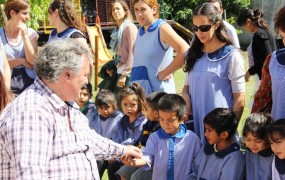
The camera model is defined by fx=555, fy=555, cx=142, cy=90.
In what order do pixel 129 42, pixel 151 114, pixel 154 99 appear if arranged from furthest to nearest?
pixel 129 42 → pixel 151 114 → pixel 154 99

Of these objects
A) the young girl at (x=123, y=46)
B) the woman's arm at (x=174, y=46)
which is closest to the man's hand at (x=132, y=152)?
Result: the woman's arm at (x=174, y=46)

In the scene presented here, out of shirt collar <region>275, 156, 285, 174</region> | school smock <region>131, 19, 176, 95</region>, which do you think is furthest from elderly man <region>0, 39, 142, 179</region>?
school smock <region>131, 19, 176, 95</region>

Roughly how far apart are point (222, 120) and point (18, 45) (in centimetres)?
262

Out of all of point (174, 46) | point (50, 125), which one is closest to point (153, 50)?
point (174, 46)

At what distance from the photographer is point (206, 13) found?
4.12 metres

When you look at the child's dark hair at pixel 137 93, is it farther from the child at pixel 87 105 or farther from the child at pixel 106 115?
the child at pixel 87 105

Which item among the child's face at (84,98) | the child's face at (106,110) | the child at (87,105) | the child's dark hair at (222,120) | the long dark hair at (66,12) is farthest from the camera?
the child's face at (84,98)

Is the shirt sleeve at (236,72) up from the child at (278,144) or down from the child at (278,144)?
up

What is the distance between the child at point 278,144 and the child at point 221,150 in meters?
0.37

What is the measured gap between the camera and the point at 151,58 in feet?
15.8

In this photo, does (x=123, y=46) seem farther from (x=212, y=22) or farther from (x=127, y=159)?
(x=127, y=159)

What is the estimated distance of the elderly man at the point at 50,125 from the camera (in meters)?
2.64

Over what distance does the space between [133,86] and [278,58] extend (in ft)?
5.21

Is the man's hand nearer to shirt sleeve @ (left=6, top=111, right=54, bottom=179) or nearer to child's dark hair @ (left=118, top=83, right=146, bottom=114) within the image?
shirt sleeve @ (left=6, top=111, right=54, bottom=179)
